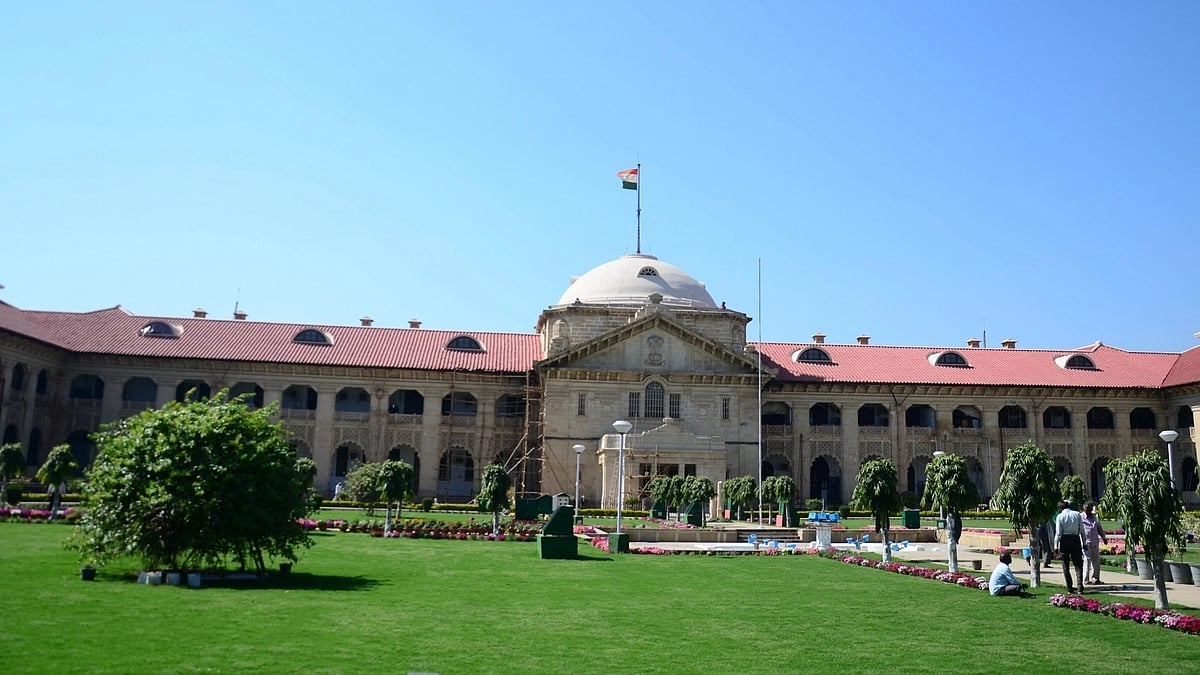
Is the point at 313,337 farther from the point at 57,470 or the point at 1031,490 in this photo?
the point at 1031,490

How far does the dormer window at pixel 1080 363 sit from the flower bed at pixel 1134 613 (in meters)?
52.1

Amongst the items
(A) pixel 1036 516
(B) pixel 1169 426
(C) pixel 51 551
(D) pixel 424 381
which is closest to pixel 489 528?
(C) pixel 51 551

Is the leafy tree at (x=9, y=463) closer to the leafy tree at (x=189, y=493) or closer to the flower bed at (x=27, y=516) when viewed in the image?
the flower bed at (x=27, y=516)

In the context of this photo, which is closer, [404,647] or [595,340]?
[404,647]

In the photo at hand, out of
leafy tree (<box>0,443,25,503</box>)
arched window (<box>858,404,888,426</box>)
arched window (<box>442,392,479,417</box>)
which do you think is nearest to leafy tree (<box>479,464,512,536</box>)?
leafy tree (<box>0,443,25,503</box>)

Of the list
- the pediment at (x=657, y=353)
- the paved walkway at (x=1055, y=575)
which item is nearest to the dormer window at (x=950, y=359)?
the pediment at (x=657, y=353)

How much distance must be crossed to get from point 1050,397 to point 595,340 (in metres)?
30.8

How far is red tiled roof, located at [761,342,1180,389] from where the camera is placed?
2419 inches

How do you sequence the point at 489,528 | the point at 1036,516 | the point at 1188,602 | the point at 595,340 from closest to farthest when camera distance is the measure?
1. the point at 1188,602
2. the point at 1036,516
3. the point at 489,528
4. the point at 595,340

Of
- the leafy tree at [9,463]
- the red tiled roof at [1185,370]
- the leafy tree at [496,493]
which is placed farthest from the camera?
the red tiled roof at [1185,370]

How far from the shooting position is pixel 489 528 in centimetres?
3381

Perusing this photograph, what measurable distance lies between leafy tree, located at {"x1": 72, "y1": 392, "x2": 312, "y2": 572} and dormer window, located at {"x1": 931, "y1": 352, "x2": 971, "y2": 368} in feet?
176

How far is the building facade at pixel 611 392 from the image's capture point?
55.2 meters

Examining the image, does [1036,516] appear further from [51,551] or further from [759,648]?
[51,551]
